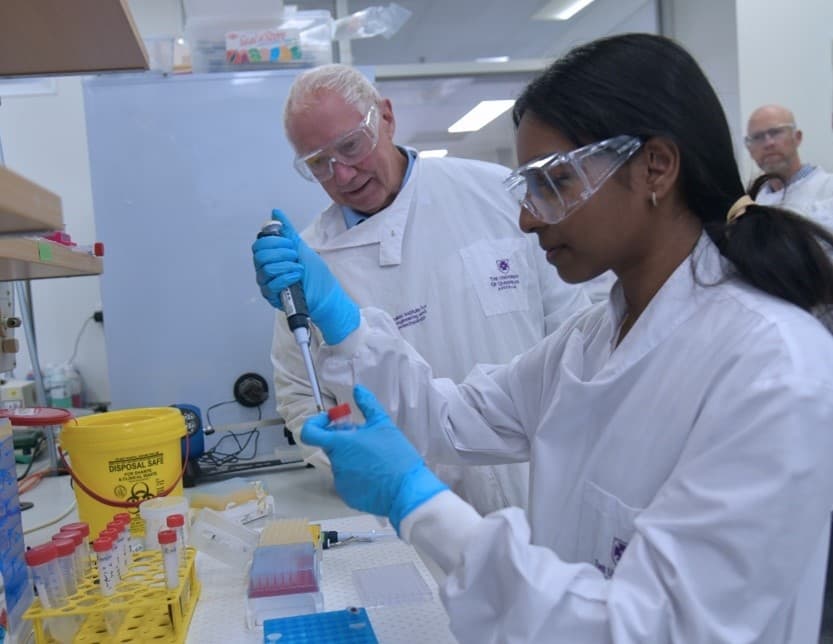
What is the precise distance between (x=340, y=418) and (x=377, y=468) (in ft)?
0.39

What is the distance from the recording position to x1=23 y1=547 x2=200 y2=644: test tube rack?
868 millimetres

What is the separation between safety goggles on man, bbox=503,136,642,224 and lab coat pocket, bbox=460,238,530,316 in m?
0.63

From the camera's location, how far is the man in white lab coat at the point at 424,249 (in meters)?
1.46

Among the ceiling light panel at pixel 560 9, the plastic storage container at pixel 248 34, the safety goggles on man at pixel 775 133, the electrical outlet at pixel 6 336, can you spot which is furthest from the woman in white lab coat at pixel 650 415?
the ceiling light panel at pixel 560 9

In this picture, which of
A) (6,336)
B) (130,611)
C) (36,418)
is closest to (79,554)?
(130,611)

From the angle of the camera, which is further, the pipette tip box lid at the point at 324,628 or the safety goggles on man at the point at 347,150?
the safety goggles on man at the point at 347,150

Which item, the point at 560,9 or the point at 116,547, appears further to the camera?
the point at 560,9

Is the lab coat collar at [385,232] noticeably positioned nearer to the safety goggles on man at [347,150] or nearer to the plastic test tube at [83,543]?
the safety goggles on man at [347,150]

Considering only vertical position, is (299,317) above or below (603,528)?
above

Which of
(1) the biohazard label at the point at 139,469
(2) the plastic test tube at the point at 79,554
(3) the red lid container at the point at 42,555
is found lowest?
(2) the plastic test tube at the point at 79,554

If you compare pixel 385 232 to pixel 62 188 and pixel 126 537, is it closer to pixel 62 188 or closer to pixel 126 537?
pixel 126 537

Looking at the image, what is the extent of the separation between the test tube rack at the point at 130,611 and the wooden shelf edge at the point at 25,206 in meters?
0.49

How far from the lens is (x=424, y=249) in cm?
156

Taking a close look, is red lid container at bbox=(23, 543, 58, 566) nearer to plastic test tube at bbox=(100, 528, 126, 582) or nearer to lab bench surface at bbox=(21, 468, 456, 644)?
plastic test tube at bbox=(100, 528, 126, 582)
